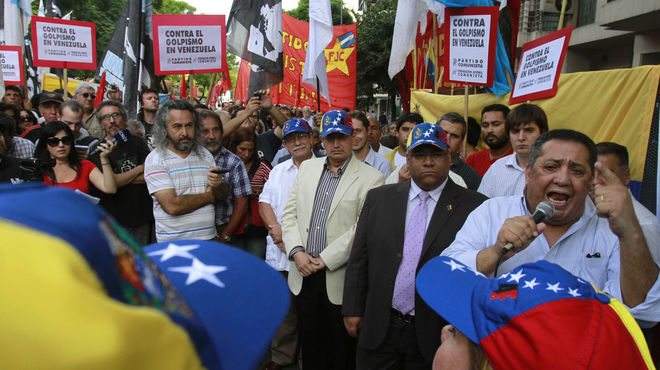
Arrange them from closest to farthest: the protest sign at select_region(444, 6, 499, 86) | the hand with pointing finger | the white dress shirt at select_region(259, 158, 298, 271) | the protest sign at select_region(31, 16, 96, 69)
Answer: the hand with pointing finger, the white dress shirt at select_region(259, 158, 298, 271), the protest sign at select_region(444, 6, 499, 86), the protest sign at select_region(31, 16, 96, 69)

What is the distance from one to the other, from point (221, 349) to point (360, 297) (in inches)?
85.5

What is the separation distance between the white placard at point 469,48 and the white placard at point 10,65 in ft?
21.7

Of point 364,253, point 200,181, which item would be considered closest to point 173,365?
point 364,253

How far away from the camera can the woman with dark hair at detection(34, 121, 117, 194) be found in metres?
3.66

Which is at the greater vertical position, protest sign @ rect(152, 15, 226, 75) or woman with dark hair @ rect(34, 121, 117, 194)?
Result: protest sign @ rect(152, 15, 226, 75)

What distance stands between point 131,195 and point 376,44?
16.8 m

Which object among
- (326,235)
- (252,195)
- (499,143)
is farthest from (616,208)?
(252,195)

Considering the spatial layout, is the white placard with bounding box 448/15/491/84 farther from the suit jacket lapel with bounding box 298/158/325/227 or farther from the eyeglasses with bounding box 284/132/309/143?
the suit jacket lapel with bounding box 298/158/325/227

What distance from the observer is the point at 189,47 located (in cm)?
552

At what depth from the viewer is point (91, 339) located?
514 millimetres

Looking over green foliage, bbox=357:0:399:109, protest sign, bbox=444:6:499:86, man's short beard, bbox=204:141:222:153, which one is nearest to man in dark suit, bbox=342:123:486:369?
man's short beard, bbox=204:141:222:153

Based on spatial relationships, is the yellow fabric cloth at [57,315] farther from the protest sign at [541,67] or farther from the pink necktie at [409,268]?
the protest sign at [541,67]

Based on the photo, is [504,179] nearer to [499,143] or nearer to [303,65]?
[499,143]

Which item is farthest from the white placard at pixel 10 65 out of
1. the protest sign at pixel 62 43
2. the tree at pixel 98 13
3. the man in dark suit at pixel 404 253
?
the tree at pixel 98 13
